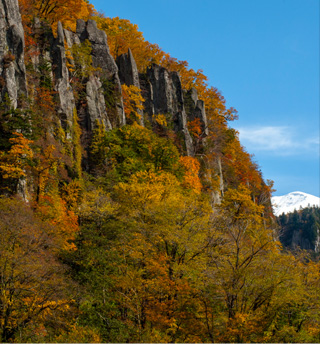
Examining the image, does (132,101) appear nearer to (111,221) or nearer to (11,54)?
(11,54)

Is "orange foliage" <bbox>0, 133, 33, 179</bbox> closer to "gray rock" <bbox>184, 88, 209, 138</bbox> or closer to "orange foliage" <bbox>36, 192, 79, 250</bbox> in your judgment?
"orange foliage" <bbox>36, 192, 79, 250</bbox>

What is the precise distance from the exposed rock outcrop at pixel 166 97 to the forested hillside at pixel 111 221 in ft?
0.66

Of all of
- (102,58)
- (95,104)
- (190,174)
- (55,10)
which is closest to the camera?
(95,104)

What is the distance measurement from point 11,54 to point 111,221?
17662 millimetres

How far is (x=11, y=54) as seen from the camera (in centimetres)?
3325

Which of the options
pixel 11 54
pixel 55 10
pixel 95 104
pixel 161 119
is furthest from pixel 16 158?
pixel 55 10

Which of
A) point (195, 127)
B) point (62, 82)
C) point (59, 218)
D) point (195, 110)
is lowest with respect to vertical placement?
point (59, 218)

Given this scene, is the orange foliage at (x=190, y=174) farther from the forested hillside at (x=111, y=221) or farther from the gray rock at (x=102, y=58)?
the gray rock at (x=102, y=58)

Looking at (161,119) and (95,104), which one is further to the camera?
(161,119)

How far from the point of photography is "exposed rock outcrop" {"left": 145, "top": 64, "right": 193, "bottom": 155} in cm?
5453

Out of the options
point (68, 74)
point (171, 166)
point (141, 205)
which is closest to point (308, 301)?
point (141, 205)

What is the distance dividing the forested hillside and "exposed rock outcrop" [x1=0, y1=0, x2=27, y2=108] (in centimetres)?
11

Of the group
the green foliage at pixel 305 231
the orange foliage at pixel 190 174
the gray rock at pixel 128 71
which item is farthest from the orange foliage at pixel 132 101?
the green foliage at pixel 305 231

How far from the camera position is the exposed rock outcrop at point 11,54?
31.6m
